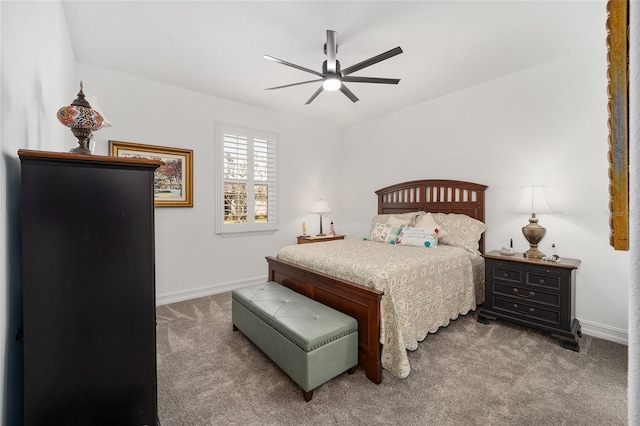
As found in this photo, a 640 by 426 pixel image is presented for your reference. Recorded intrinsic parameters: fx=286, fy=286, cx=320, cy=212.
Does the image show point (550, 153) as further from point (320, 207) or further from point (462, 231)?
point (320, 207)

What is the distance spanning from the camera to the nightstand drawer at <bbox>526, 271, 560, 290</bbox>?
254 cm

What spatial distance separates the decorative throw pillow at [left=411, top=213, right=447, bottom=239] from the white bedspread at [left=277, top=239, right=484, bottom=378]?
0.68 ft

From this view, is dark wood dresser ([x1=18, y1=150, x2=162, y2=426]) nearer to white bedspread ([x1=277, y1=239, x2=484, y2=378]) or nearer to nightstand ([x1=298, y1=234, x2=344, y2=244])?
white bedspread ([x1=277, y1=239, x2=484, y2=378])

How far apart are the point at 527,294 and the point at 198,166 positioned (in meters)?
4.03

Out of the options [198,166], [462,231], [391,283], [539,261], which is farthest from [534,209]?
[198,166]

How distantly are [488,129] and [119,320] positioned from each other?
4002mm

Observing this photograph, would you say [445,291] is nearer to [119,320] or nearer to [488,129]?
[488,129]

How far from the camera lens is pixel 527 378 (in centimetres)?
204

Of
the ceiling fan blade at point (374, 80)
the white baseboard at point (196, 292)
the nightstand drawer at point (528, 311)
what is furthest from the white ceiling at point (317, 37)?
the white baseboard at point (196, 292)

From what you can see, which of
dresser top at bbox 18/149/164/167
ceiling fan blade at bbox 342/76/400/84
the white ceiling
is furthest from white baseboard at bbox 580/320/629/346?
dresser top at bbox 18/149/164/167

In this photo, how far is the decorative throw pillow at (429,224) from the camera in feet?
11.4

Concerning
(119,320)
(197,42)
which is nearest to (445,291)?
(119,320)

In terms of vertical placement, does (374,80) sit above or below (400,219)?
above

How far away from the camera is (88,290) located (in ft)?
3.76
